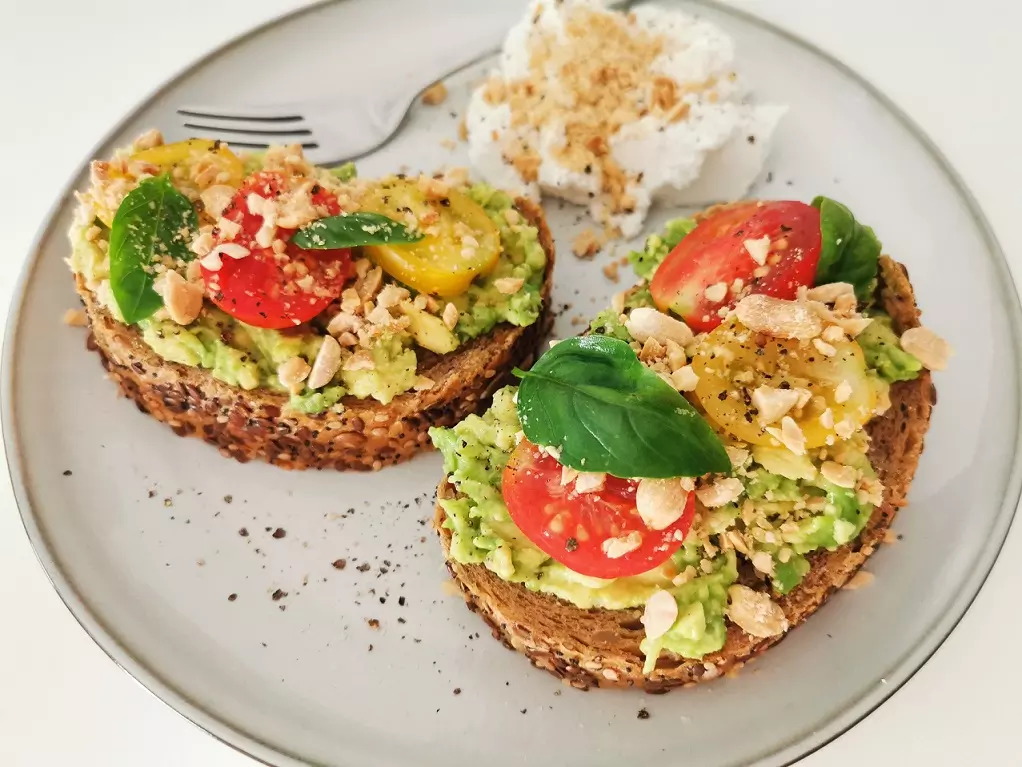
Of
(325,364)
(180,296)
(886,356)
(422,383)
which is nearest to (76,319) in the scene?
(180,296)

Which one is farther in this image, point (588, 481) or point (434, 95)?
point (434, 95)

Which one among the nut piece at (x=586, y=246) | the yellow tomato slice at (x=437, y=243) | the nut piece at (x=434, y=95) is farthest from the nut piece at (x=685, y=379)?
the nut piece at (x=434, y=95)

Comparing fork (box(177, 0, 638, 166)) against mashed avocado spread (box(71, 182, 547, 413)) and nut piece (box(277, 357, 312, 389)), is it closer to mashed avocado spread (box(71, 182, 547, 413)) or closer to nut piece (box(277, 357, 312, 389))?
mashed avocado spread (box(71, 182, 547, 413))

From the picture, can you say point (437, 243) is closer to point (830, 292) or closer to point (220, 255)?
point (220, 255)

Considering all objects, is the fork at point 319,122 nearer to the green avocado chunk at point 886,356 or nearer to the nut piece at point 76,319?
the nut piece at point 76,319

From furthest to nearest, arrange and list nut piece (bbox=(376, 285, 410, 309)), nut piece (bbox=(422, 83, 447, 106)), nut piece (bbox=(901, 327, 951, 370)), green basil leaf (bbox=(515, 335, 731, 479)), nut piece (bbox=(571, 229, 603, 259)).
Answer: nut piece (bbox=(422, 83, 447, 106))
nut piece (bbox=(571, 229, 603, 259))
nut piece (bbox=(376, 285, 410, 309))
nut piece (bbox=(901, 327, 951, 370))
green basil leaf (bbox=(515, 335, 731, 479))

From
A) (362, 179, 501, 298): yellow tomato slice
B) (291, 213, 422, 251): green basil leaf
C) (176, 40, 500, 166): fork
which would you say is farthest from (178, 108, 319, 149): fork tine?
(291, 213, 422, 251): green basil leaf
